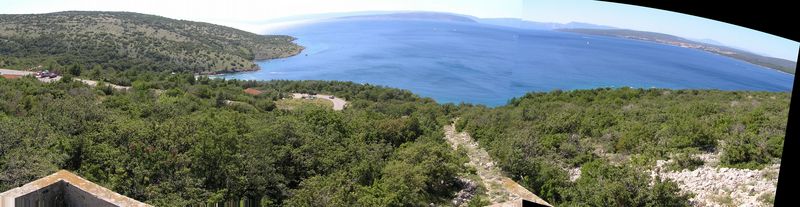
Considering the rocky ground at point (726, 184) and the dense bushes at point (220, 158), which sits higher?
the rocky ground at point (726, 184)

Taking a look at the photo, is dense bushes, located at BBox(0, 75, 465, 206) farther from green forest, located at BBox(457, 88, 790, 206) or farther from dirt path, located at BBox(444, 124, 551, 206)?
green forest, located at BBox(457, 88, 790, 206)

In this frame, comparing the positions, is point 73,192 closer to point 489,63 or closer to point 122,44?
point 489,63

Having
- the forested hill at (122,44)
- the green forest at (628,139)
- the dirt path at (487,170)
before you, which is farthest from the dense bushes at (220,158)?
the forested hill at (122,44)

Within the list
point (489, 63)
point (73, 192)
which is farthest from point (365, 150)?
point (489, 63)

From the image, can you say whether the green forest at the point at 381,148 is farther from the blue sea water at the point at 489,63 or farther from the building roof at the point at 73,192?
the building roof at the point at 73,192

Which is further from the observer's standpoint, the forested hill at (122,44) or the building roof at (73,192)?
the forested hill at (122,44)

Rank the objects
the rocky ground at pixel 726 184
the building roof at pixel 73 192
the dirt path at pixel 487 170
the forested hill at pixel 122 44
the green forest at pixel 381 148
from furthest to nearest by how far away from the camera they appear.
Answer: the forested hill at pixel 122 44, the dirt path at pixel 487 170, the green forest at pixel 381 148, the rocky ground at pixel 726 184, the building roof at pixel 73 192

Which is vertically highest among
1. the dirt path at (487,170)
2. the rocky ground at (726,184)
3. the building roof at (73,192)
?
the building roof at (73,192)
